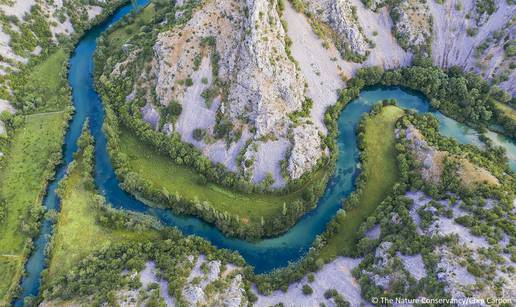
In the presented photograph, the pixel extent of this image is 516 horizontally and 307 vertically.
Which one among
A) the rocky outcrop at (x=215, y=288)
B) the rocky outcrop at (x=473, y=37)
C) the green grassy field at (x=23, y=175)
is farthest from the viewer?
the rocky outcrop at (x=473, y=37)

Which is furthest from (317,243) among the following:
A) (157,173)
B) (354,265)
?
(157,173)

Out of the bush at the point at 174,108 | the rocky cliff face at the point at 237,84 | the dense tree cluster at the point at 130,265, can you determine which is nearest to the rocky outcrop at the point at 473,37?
the rocky cliff face at the point at 237,84

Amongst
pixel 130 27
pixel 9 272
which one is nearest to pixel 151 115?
pixel 130 27

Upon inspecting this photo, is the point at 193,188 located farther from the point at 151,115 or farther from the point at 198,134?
the point at 151,115

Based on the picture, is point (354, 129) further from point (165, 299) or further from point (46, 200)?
point (46, 200)

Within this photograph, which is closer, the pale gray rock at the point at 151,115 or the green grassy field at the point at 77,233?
the green grassy field at the point at 77,233

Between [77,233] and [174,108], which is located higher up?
[174,108]

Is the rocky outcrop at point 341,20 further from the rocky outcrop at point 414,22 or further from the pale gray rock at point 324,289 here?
the pale gray rock at point 324,289
